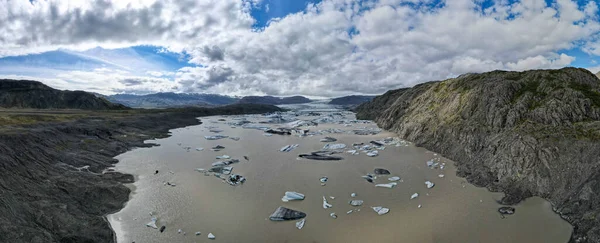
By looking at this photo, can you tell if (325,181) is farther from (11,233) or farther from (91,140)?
(91,140)

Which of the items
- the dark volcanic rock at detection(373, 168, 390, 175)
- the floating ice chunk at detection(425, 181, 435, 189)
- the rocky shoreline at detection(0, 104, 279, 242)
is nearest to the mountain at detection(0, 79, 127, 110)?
the rocky shoreline at detection(0, 104, 279, 242)

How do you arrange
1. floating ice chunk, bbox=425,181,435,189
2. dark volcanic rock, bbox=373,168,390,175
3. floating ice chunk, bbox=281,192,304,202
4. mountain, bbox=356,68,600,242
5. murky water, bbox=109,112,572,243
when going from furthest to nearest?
dark volcanic rock, bbox=373,168,390,175, floating ice chunk, bbox=425,181,435,189, floating ice chunk, bbox=281,192,304,202, mountain, bbox=356,68,600,242, murky water, bbox=109,112,572,243

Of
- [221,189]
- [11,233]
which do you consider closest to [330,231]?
[221,189]

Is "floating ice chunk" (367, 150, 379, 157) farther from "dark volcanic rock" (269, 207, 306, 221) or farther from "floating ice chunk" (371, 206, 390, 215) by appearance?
"dark volcanic rock" (269, 207, 306, 221)

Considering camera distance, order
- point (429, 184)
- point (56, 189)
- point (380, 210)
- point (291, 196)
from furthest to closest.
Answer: point (429, 184) < point (291, 196) < point (56, 189) < point (380, 210)

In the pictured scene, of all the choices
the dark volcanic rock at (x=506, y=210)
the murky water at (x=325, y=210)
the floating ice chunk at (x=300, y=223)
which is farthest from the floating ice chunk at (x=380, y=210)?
the dark volcanic rock at (x=506, y=210)

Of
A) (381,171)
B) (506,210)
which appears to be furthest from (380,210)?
(381,171)

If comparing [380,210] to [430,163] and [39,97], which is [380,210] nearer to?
[430,163]
